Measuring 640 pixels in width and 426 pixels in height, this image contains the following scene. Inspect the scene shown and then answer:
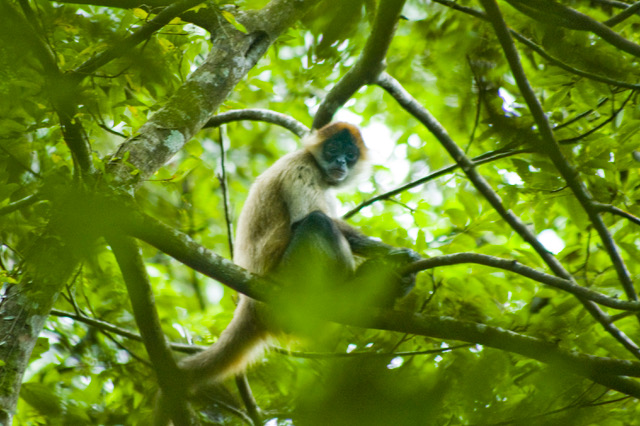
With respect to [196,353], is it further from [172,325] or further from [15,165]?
[15,165]

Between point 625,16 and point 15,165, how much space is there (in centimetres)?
383

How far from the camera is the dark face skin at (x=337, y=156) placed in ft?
23.4

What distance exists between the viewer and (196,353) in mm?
5547

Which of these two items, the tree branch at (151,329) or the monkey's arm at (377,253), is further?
the monkey's arm at (377,253)

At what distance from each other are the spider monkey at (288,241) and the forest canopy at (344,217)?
11.0 inches

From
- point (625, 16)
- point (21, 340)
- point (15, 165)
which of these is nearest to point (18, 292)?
point (21, 340)

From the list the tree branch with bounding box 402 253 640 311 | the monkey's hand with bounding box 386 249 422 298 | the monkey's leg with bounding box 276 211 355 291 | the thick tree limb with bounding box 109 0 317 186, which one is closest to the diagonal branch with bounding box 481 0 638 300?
the tree branch with bounding box 402 253 640 311

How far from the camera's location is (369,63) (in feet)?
19.8

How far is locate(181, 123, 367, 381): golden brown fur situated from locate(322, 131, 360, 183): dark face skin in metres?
0.07

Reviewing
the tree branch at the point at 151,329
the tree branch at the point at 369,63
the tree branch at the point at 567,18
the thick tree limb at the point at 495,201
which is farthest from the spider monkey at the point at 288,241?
the tree branch at the point at 567,18

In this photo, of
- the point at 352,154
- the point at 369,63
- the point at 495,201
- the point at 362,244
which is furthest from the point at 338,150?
the point at 495,201

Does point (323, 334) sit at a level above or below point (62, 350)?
below

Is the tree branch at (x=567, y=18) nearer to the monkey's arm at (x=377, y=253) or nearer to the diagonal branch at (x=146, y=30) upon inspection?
the diagonal branch at (x=146, y=30)

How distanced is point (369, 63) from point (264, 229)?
1927 mm
